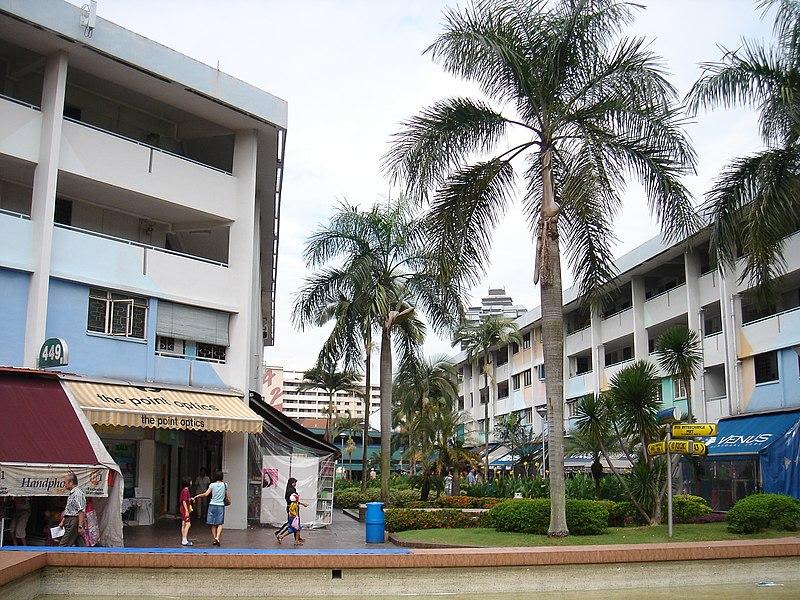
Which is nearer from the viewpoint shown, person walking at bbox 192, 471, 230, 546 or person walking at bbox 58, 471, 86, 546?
person walking at bbox 58, 471, 86, 546

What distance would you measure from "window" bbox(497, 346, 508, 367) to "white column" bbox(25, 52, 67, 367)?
175 ft

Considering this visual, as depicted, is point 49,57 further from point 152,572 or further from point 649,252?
point 649,252


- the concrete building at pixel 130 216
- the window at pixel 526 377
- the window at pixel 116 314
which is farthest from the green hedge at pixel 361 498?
the window at pixel 526 377

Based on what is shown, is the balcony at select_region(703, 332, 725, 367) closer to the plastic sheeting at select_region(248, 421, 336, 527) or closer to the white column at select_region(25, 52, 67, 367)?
the plastic sheeting at select_region(248, 421, 336, 527)

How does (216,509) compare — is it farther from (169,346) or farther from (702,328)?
(702,328)

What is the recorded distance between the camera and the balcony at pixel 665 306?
3894 cm

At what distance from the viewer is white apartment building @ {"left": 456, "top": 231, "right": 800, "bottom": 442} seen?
103ft

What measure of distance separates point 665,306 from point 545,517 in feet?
74.6

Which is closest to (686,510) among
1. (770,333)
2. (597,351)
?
(770,333)

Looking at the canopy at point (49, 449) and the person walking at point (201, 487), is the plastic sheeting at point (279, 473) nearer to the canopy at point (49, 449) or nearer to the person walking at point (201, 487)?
the person walking at point (201, 487)

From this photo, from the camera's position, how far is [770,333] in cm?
3200

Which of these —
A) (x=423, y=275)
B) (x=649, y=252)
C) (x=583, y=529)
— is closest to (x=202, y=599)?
(x=583, y=529)

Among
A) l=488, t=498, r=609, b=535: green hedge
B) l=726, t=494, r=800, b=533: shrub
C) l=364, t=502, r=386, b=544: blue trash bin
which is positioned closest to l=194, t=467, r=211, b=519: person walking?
l=364, t=502, r=386, b=544: blue trash bin

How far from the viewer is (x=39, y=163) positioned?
71.1 ft
